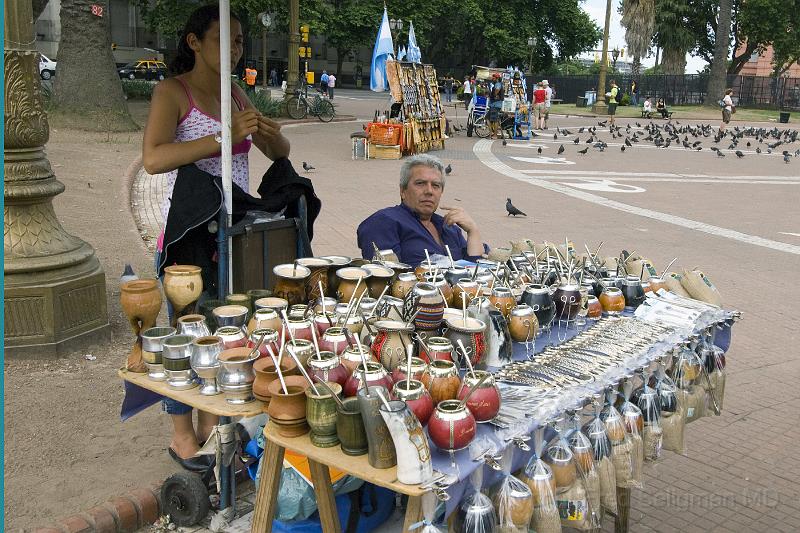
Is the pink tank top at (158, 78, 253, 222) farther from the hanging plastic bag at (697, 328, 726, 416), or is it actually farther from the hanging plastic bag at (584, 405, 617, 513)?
the hanging plastic bag at (697, 328, 726, 416)

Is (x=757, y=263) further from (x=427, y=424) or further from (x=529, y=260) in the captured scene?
(x=427, y=424)

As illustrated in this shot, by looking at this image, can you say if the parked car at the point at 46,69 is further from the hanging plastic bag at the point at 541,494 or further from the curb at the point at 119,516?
the hanging plastic bag at the point at 541,494

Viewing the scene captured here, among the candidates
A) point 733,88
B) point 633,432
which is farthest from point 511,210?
point 733,88

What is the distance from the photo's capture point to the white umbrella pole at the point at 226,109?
2.97m

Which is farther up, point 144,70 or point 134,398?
point 144,70

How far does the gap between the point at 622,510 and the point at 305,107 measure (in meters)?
22.0

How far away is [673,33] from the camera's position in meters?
46.6

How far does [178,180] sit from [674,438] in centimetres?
235

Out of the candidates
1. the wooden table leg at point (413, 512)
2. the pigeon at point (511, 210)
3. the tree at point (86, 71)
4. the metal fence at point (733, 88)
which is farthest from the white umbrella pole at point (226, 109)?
the metal fence at point (733, 88)

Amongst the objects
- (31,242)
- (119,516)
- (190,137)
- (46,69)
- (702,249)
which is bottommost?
(119,516)

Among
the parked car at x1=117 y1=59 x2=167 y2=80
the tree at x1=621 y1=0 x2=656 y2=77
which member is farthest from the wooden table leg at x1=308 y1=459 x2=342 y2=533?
the tree at x1=621 y1=0 x2=656 y2=77

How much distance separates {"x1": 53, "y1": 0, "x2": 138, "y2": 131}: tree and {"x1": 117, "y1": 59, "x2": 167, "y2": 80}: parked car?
24620mm

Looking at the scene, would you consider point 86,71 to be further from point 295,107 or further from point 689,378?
point 689,378

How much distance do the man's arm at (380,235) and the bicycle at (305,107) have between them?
2051 cm
